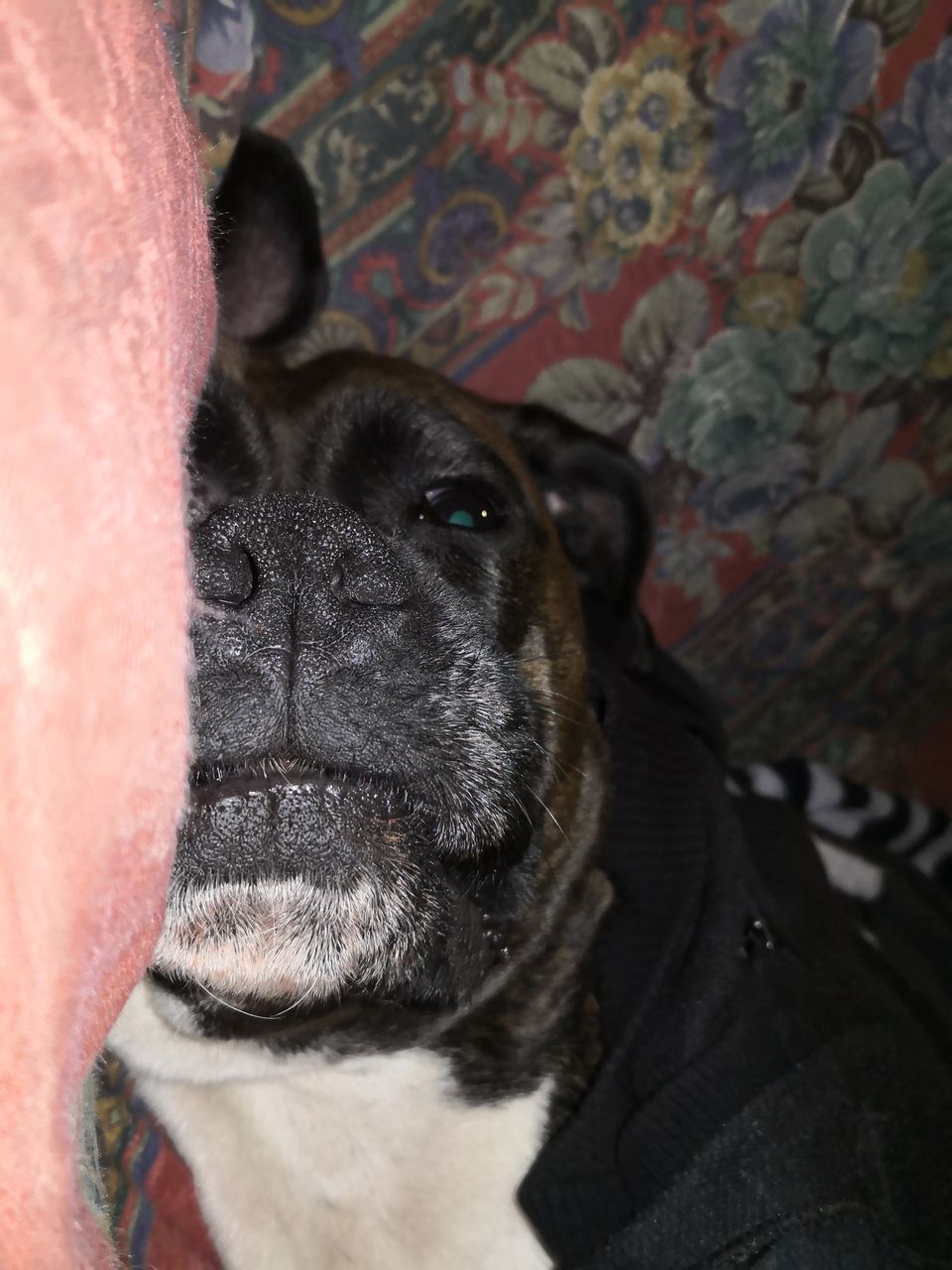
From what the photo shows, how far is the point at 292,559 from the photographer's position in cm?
80

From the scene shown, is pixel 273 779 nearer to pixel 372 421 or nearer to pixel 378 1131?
pixel 372 421

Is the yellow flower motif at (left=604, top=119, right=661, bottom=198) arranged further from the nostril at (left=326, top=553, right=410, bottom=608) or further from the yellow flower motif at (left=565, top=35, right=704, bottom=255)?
the nostril at (left=326, top=553, right=410, bottom=608)

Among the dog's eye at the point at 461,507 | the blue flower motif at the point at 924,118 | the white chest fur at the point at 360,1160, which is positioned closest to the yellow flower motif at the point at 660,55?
the blue flower motif at the point at 924,118

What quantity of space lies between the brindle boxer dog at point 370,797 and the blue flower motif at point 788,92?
1.77 feet

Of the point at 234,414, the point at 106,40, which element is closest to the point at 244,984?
the point at 234,414

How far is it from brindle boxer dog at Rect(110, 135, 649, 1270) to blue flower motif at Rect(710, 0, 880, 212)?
539 millimetres

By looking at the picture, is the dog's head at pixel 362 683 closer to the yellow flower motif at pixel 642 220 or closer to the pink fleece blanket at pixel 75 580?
the pink fleece blanket at pixel 75 580

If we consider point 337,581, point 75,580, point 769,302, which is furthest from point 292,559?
point 769,302

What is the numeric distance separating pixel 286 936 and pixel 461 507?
52 centimetres

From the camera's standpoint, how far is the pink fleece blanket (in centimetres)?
48

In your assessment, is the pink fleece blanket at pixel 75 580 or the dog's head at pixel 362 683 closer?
the pink fleece blanket at pixel 75 580

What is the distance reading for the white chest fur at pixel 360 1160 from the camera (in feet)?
3.98

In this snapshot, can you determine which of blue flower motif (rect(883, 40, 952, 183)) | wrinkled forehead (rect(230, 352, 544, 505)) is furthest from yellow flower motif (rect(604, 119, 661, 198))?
wrinkled forehead (rect(230, 352, 544, 505))

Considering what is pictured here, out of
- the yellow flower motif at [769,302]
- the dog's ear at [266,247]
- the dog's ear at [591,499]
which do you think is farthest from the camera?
the yellow flower motif at [769,302]
